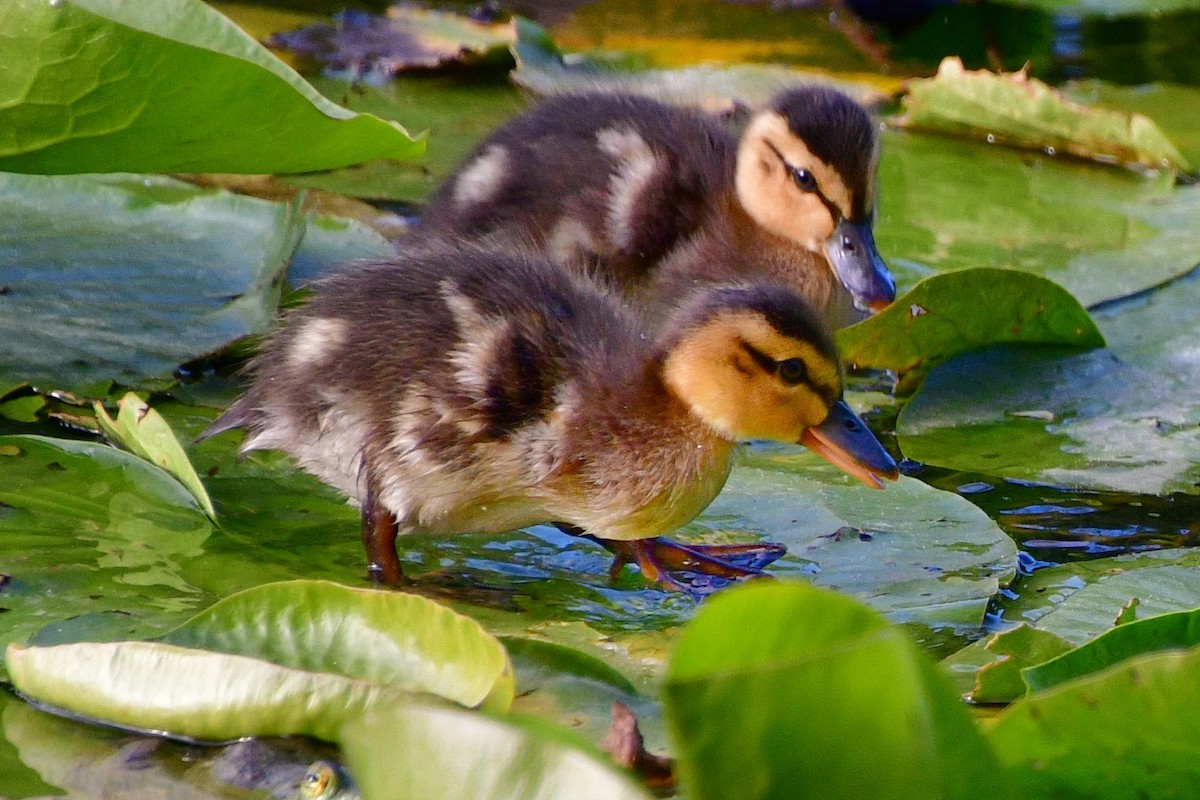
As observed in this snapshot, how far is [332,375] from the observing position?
2.07 meters

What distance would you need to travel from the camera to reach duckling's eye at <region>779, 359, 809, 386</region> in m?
2.02

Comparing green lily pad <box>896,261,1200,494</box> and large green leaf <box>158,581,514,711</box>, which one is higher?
large green leaf <box>158,581,514,711</box>

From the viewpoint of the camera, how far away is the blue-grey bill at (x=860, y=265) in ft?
8.87

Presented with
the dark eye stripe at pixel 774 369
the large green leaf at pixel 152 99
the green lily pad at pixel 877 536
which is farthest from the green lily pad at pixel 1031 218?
the large green leaf at pixel 152 99

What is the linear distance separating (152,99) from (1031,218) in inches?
73.9

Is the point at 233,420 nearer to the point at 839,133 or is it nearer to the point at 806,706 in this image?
the point at 839,133

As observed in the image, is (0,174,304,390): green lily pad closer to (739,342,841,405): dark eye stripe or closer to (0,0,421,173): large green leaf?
(0,0,421,173): large green leaf

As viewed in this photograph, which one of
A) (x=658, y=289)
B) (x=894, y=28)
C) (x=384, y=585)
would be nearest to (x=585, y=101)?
(x=658, y=289)

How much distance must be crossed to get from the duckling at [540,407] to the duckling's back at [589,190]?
60 centimetres

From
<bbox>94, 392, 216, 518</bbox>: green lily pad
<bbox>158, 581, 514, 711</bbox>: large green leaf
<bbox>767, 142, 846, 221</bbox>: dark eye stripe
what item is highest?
<bbox>767, 142, 846, 221</bbox>: dark eye stripe

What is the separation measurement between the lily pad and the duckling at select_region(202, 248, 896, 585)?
84.5 inches

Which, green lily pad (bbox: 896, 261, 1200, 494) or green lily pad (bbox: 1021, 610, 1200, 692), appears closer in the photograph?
green lily pad (bbox: 1021, 610, 1200, 692)

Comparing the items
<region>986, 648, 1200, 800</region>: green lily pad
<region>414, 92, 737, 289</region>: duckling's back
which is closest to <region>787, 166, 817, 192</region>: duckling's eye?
<region>414, 92, 737, 289</region>: duckling's back

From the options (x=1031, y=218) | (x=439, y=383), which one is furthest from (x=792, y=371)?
(x=1031, y=218)
